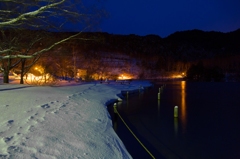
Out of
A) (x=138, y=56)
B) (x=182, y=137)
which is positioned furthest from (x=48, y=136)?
(x=138, y=56)

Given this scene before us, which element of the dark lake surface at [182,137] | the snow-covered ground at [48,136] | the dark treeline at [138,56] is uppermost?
the dark treeline at [138,56]

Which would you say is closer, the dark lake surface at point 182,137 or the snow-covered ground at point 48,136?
the snow-covered ground at point 48,136

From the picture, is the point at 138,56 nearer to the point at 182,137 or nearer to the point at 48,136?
the point at 182,137

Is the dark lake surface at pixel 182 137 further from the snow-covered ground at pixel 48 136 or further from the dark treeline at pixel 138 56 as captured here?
the dark treeline at pixel 138 56

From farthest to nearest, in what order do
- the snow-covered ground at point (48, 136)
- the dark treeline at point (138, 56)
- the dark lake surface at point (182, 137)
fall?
1. the dark treeline at point (138, 56)
2. the dark lake surface at point (182, 137)
3. the snow-covered ground at point (48, 136)

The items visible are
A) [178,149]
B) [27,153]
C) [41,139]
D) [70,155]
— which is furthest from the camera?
[178,149]

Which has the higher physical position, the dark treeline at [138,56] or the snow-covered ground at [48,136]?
the dark treeline at [138,56]

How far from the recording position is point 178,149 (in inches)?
254

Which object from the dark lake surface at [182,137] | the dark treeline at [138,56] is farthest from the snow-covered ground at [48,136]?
the dark treeline at [138,56]

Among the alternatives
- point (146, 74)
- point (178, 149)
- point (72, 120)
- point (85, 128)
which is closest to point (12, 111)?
point (72, 120)

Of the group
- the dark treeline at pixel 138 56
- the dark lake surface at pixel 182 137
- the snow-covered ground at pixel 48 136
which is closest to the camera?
the snow-covered ground at pixel 48 136

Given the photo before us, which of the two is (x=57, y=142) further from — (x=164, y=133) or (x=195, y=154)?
(x=164, y=133)

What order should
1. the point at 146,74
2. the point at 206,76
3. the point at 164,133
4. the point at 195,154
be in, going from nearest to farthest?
the point at 195,154, the point at 164,133, the point at 206,76, the point at 146,74

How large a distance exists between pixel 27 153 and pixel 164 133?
6.54 metres
